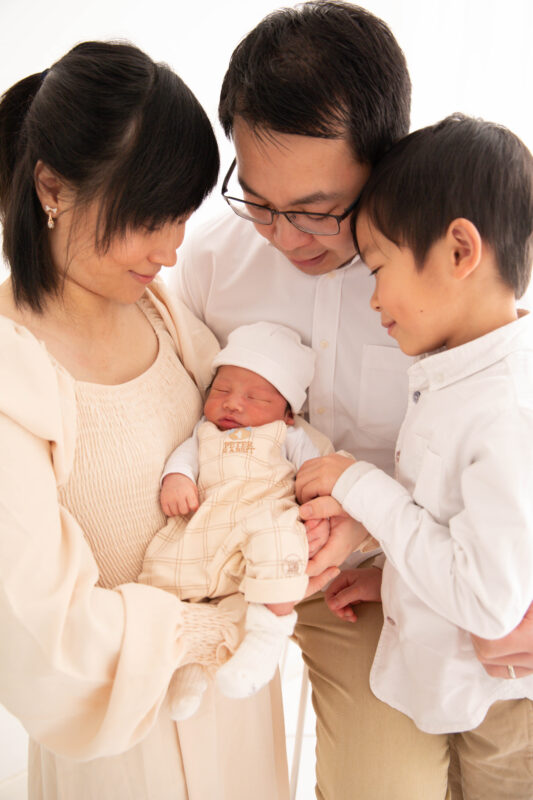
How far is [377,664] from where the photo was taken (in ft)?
4.69

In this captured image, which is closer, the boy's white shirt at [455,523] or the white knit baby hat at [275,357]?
the boy's white shirt at [455,523]

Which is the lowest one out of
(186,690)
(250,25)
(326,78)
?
(186,690)

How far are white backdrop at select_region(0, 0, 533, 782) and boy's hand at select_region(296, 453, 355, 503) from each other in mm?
1585

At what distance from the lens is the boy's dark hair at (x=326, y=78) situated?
1275 millimetres

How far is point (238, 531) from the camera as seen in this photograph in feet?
4.26

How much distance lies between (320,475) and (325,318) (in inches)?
18.8

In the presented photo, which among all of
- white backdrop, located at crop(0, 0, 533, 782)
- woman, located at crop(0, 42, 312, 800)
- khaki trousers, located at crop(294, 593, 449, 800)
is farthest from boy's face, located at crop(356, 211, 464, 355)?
white backdrop, located at crop(0, 0, 533, 782)

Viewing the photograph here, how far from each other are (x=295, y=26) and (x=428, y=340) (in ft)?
2.25

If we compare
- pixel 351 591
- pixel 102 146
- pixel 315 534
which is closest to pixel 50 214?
pixel 102 146

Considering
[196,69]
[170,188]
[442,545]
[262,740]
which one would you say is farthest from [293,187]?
[196,69]

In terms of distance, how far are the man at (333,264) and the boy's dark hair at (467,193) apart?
0.16 meters

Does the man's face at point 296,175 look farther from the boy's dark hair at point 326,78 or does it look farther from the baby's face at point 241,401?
the baby's face at point 241,401

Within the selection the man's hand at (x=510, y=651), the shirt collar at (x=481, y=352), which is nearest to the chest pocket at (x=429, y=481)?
the shirt collar at (x=481, y=352)

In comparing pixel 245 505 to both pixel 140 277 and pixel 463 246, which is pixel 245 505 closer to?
pixel 140 277
